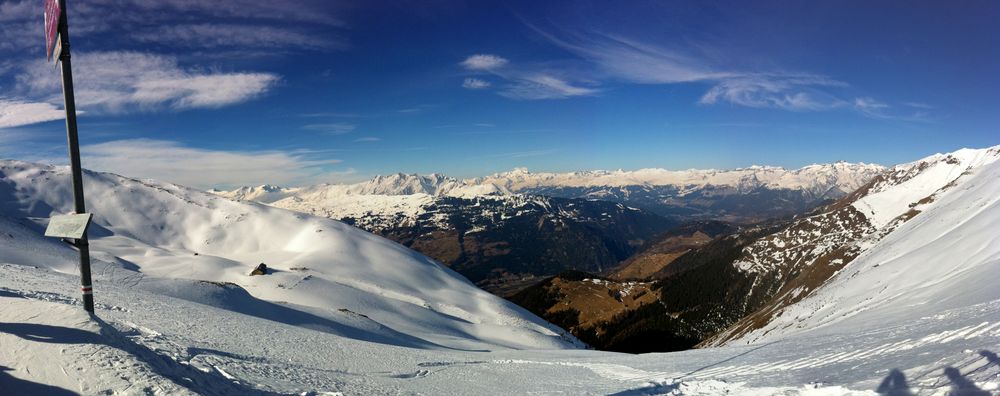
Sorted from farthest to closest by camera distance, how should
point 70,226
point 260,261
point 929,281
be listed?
point 260,261
point 929,281
point 70,226

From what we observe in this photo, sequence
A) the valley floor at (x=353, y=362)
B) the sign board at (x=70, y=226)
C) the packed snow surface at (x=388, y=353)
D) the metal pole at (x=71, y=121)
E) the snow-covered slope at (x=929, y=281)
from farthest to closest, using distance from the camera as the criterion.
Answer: the snow-covered slope at (x=929, y=281) < the metal pole at (x=71, y=121) < the sign board at (x=70, y=226) < the packed snow surface at (x=388, y=353) < the valley floor at (x=353, y=362)

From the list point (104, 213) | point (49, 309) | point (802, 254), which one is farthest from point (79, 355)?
point (802, 254)

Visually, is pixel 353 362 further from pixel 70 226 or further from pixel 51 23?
pixel 51 23

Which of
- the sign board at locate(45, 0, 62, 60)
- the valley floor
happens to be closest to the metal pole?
the sign board at locate(45, 0, 62, 60)

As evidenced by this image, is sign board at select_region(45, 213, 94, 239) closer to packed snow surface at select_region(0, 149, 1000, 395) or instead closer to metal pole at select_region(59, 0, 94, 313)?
metal pole at select_region(59, 0, 94, 313)

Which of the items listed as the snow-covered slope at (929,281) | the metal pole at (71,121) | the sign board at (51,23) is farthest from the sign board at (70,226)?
the snow-covered slope at (929,281)

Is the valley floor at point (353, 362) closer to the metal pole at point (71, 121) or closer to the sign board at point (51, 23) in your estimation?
the metal pole at point (71, 121)

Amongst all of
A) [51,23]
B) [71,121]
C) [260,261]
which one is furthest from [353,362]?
[260,261]

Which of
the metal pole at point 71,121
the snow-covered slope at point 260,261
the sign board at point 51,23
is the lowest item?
the snow-covered slope at point 260,261
